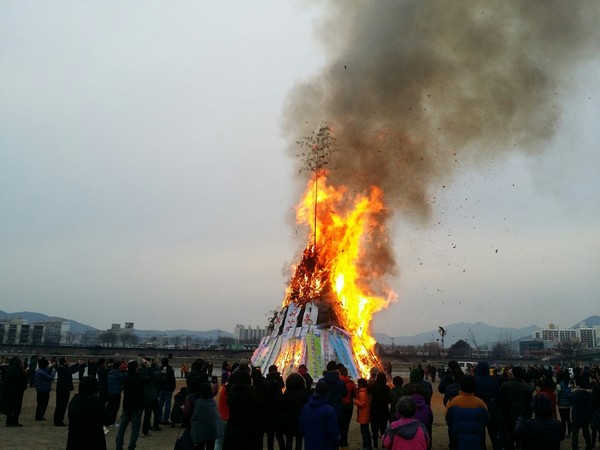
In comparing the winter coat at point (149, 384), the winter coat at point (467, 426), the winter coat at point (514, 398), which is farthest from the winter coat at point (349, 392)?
the winter coat at point (149, 384)

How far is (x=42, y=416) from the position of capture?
15.3m

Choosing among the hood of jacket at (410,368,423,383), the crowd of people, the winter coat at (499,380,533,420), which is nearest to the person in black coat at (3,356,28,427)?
the crowd of people

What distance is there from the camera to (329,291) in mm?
22688

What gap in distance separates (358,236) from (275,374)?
15.4 meters

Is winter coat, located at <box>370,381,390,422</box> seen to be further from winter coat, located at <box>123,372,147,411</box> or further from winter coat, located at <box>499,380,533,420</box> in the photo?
winter coat, located at <box>123,372,147,411</box>

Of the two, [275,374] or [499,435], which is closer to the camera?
[275,374]

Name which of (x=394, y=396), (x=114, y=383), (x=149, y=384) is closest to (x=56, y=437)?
(x=114, y=383)

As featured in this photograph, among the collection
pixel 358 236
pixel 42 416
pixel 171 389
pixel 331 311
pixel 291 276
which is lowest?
pixel 42 416

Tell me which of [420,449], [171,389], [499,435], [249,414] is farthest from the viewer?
[171,389]

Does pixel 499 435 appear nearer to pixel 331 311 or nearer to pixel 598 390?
pixel 598 390

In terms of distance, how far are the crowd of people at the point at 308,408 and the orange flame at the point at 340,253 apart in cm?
967

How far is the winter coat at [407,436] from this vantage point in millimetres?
5410

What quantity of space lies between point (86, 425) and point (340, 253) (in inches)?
724

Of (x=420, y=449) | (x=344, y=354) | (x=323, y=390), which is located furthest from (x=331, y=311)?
(x=420, y=449)
